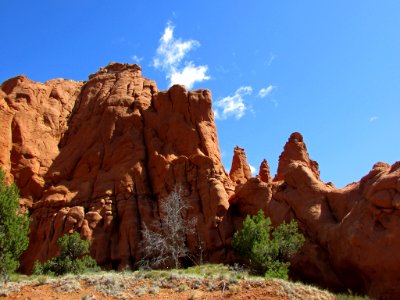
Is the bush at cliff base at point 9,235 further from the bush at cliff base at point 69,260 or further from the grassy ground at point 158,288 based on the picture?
the bush at cliff base at point 69,260

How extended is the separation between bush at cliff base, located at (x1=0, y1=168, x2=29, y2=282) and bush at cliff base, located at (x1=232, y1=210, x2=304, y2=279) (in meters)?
14.4

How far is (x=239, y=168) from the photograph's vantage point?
52594 millimetres

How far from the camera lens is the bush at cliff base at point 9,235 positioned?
1067 inches

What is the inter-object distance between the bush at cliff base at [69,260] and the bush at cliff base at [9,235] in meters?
6.31

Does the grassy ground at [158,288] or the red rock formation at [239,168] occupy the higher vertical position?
the red rock formation at [239,168]

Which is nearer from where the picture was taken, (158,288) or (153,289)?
(153,289)

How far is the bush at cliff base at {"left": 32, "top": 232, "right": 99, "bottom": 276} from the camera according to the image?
112 ft

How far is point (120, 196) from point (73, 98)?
67.1ft

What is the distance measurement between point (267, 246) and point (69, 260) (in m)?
14.3

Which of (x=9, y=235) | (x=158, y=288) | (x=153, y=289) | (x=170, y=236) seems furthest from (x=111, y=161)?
(x=153, y=289)

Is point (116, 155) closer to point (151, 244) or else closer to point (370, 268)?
point (151, 244)

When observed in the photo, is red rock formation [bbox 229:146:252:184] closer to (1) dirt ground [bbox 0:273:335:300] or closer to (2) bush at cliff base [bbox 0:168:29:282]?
(1) dirt ground [bbox 0:273:335:300]

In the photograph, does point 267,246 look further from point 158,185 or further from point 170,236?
point 158,185

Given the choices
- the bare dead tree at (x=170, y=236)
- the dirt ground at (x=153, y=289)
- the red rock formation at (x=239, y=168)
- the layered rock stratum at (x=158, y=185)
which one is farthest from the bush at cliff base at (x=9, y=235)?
the red rock formation at (x=239, y=168)
